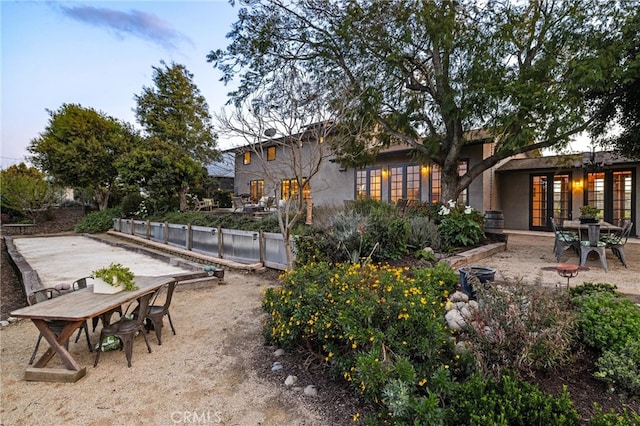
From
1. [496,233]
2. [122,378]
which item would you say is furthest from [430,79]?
[122,378]

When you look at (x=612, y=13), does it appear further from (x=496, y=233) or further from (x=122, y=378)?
(x=122, y=378)

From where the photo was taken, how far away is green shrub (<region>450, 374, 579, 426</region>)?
179 centimetres

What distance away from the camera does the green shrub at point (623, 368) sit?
211 centimetres

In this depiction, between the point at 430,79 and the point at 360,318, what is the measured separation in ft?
27.3

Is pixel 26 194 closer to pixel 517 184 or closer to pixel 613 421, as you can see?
pixel 613 421

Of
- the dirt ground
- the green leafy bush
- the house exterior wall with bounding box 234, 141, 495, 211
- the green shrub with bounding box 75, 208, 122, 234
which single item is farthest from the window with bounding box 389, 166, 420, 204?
the green shrub with bounding box 75, 208, 122, 234

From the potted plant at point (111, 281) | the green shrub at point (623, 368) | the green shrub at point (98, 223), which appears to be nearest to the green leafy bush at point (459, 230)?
the green shrub at point (623, 368)

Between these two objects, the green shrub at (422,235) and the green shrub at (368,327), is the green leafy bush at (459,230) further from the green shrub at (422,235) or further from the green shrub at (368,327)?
the green shrub at (368,327)

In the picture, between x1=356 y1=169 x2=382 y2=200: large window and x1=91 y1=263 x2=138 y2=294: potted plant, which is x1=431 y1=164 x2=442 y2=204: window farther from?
x1=91 y1=263 x2=138 y2=294: potted plant

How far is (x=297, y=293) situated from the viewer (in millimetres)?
3320

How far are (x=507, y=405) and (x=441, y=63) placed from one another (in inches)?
347

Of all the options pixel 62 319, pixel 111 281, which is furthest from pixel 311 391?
pixel 111 281

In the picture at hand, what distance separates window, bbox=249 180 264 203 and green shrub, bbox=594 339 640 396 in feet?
54.4

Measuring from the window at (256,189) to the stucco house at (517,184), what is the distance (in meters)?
4.44
